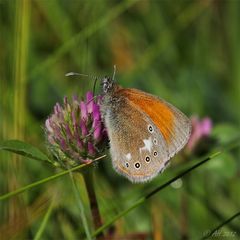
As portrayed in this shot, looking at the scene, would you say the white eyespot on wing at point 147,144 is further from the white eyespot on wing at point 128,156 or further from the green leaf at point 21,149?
the green leaf at point 21,149

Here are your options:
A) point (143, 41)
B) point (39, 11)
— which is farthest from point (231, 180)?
point (39, 11)

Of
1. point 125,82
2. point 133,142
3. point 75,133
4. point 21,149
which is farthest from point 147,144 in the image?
point 125,82

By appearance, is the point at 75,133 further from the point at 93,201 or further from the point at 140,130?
the point at 140,130

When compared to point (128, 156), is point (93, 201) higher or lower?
lower

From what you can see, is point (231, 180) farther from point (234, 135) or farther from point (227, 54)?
point (227, 54)

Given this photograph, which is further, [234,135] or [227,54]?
[227,54]

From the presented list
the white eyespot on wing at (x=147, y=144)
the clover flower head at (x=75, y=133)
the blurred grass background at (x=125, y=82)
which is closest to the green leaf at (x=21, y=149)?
the clover flower head at (x=75, y=133)
